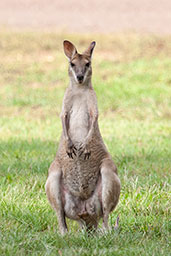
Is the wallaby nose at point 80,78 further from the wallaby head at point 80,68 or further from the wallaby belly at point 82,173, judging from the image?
the wallaby belly at point 82,173

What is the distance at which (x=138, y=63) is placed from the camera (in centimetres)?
1198

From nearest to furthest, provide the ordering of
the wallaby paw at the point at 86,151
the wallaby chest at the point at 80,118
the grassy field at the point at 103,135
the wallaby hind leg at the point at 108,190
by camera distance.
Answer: the grassy field at the point at 103,135
the wallaby hind leg at the point at 108,190
the wallaby paw at the point at 86,151
the wallaby chest at the point at 80,118

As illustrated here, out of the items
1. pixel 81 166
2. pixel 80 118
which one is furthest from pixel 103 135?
pixel 81 166

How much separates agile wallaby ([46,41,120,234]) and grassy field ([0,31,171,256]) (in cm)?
26

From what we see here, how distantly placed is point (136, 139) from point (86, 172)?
369 cm

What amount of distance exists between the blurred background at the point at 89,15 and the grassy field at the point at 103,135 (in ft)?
3.39

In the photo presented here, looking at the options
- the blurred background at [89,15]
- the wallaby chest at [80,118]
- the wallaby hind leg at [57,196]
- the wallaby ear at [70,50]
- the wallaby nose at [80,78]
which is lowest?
the wallaby hind leg at [57,196]

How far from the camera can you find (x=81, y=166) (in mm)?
4266

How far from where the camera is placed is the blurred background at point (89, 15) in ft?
47.5

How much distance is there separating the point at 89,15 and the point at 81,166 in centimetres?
1184

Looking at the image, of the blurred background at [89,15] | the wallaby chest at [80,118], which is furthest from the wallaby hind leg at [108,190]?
the blurred background at [89,15]

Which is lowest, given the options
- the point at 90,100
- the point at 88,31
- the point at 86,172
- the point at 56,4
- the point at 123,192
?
the point at 123,192

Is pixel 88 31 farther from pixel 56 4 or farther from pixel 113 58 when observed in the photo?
pixel 56 4

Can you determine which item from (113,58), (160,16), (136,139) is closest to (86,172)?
(136,139)
